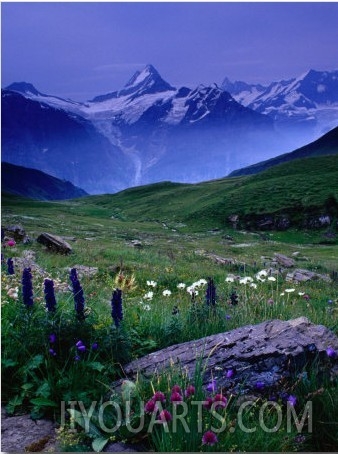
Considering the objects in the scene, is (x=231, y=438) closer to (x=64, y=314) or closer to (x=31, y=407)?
(x=31, y=407)

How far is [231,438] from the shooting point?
3322mm

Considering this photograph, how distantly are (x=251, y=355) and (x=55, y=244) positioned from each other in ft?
51.7

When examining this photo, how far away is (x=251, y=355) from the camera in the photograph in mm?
4035

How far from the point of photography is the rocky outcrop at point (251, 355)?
12.9ft

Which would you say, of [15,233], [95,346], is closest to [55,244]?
[15,233]

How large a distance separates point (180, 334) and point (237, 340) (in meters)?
1.03

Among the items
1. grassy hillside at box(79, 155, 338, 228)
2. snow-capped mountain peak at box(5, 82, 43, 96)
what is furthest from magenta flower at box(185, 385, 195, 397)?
grassy hillside at box(79, 155, 338, 228)

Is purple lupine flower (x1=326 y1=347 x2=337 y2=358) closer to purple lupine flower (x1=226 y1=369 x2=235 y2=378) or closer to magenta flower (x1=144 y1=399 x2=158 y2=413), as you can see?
purple lupine flower (x1=226 y1=369 x2=235 y2=378)

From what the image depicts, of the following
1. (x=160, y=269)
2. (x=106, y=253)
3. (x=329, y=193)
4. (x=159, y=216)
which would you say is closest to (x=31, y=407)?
(x=160, y=269)

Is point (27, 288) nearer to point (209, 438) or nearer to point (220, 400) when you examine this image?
point (220, 400)

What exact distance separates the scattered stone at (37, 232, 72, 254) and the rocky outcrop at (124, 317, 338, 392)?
567 inches

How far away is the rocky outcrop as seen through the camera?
12.9 ft

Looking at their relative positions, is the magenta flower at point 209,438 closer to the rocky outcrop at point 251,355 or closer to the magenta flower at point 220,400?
the magenta flower at point 220,400

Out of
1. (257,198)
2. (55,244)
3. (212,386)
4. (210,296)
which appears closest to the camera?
(212,386)
